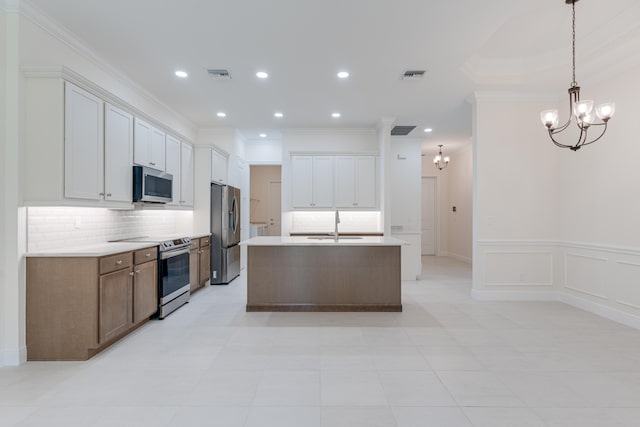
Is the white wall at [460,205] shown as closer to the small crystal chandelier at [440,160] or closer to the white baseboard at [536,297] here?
the small crystal chandelier at [440,160]

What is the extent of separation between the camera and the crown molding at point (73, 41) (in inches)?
116

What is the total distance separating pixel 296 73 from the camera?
170 inches

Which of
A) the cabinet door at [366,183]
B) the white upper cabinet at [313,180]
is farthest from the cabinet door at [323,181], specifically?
the cabinet door at [366,183]

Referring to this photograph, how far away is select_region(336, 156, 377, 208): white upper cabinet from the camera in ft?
22.3

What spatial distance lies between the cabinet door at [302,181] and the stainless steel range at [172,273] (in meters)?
2.44

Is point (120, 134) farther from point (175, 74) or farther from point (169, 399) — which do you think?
point (169, 399)

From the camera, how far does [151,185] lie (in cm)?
Result: 426

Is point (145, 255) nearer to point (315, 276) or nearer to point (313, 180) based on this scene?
point (315, 276)

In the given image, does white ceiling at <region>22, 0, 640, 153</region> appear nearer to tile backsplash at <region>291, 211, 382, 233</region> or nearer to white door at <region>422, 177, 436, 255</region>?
tile backsplash at <region>291, 211, 382, 233</region>

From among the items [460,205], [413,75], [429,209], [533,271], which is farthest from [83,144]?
[429,209]

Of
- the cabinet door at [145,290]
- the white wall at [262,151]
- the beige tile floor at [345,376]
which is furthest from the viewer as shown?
the white wall at [262,151]

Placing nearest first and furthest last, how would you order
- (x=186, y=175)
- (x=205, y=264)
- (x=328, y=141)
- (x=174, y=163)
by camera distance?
(x=174, y=163) → (x=186, y=175) → (x=205, y=264) → (x=328, y=141)

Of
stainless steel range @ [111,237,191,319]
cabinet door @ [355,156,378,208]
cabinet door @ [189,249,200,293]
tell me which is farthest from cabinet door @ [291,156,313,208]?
stainless steel range @ [111,237,191,319]

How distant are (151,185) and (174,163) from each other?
0.97 meters
